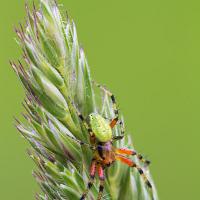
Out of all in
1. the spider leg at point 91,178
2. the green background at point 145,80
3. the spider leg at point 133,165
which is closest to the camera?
the spider leg at point 91,178

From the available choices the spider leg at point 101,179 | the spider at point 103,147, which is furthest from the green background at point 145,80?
the spider leg at point 101,179

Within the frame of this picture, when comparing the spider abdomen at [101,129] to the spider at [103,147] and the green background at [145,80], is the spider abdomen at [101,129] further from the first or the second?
the green background at [145,80]

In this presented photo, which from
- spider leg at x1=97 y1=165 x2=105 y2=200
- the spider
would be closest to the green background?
the spider

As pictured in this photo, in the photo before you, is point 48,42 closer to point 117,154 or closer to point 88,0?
point 117,154

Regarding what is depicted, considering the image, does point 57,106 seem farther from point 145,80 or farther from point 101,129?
point 145,80

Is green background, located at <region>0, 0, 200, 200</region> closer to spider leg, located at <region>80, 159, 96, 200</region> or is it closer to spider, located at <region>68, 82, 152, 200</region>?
spider, located at <region>68, 82, 152, 200</region>
